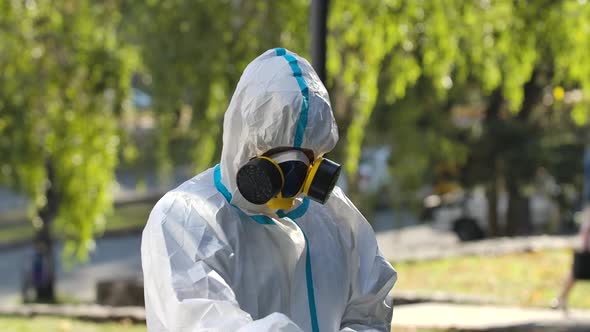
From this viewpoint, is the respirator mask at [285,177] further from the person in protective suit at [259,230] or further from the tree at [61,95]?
the tree at [61,95]

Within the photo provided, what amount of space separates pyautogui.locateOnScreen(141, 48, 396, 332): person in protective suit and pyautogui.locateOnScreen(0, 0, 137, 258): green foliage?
9.57m

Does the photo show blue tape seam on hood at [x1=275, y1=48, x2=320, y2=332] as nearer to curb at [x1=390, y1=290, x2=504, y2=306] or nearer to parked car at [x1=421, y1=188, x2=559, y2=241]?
curb at [x1=390, y1=290, x2=504, y2=306]

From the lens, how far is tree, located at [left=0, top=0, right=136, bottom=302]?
12453 millimetres

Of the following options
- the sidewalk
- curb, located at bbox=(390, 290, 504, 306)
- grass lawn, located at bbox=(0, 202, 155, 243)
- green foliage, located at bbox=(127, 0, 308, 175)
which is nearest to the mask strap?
the sidewalk

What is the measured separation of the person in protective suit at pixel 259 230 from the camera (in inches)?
111

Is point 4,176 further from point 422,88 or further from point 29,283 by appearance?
point 422,88

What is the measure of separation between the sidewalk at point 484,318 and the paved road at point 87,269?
7650 mm

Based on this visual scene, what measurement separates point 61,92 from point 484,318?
523 cm

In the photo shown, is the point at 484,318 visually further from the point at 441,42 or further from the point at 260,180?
the point at 260,180

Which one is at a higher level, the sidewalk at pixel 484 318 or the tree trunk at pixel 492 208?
the sidewalk at pixel 484 318

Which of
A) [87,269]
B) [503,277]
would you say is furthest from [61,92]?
[87,269]

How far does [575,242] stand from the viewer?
56.1 ft

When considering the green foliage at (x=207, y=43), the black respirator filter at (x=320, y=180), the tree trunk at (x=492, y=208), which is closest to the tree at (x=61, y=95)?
the green foliage at (x=207, y=43)

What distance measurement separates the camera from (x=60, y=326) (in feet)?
33.5
